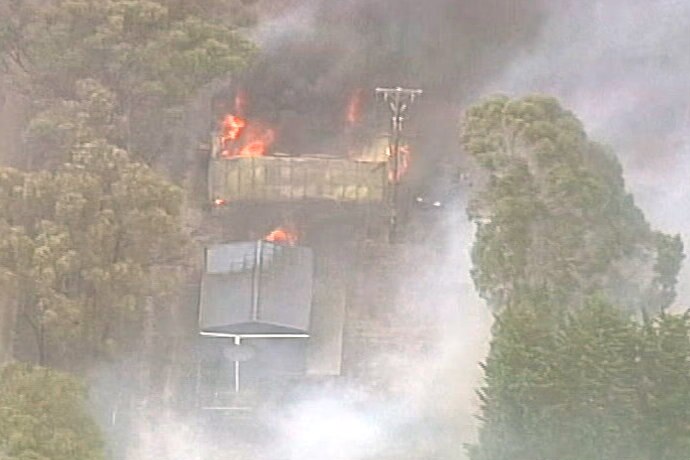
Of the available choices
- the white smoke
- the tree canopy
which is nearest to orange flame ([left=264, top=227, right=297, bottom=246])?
the tree canopy

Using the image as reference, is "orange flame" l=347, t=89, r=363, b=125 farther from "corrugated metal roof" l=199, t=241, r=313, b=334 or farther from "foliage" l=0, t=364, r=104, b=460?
"foliage" l=0, t=364, r=104, b=460

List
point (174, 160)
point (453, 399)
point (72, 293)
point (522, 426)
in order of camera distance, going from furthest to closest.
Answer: point (174, 160)
point (453, 399)
point (72, 293)
point (522, 426)

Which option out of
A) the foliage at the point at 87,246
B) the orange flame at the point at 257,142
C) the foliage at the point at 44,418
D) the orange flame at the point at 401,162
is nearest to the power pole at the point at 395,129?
the orange flame at the point at 401,162

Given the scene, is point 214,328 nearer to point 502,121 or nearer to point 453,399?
point 453,399

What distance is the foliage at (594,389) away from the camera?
616 centimetres

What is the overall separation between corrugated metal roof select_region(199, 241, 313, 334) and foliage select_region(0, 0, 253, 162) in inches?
32.1

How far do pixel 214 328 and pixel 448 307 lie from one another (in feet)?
4.58

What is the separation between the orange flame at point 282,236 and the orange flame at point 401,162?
0.74 meters

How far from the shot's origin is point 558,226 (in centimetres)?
691

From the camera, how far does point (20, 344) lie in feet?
23.5

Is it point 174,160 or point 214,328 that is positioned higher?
point 174,160

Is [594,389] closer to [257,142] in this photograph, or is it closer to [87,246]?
[87,246]

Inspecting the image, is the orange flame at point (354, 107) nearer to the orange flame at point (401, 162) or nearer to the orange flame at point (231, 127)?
the orange flame at point (401, 162)

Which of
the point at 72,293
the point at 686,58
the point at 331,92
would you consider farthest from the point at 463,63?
the point at 72,293
